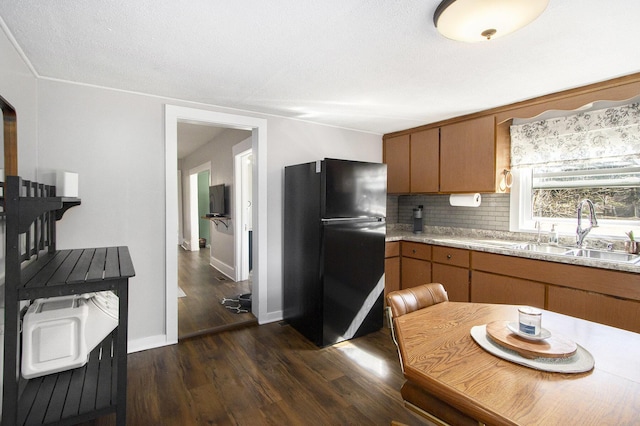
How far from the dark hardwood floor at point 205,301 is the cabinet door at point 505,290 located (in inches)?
87.1

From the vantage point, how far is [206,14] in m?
1.50

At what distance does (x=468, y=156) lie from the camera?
3215 mm

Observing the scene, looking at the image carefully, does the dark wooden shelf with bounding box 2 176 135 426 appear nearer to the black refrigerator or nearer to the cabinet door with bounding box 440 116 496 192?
the black refrigerator

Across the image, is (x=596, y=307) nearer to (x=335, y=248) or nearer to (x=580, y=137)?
(x=580, y=137)

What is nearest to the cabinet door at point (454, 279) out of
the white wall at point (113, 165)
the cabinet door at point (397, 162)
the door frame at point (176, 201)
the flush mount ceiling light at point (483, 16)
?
the cabinet door at point (397, 162)

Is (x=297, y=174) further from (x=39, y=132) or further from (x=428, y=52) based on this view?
(x=39, y=132)

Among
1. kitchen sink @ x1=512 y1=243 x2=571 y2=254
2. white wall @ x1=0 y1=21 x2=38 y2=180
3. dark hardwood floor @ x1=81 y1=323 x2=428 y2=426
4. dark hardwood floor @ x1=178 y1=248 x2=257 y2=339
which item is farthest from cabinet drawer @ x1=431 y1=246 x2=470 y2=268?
white wall @ x1=0 y1=21 x2=38 y2=180

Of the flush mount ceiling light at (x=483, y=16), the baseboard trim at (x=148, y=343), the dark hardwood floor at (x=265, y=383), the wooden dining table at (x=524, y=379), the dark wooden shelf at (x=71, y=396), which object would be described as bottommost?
the dark hardwood floor at (x=265, y=383)

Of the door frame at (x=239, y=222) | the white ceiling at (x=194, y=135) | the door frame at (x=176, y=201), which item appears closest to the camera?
the door frame at (x=176, y=201)

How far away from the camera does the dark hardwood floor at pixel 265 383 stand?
1.87 metres

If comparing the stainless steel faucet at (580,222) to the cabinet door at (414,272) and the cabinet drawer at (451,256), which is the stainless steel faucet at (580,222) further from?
the cabinet door at (414,272)

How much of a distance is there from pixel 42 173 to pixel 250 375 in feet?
6.90

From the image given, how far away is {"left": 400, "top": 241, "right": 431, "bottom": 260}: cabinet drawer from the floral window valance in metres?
1.21

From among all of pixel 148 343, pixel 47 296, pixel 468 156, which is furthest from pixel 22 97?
pixel 468 156
